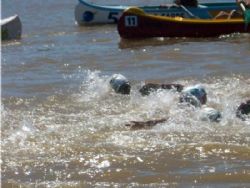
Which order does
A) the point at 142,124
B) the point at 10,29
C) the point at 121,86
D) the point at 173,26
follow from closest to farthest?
the point at 142,124
the point at 121,86
the point at 173,26
the point at 10,29

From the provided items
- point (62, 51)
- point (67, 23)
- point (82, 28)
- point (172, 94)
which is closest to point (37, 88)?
point (172, 94)

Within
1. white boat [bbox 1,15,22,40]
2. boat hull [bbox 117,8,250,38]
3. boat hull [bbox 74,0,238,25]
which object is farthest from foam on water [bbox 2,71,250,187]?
boat hull [bbox 74,0,238,25]

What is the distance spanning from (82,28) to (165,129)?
37.9 feet

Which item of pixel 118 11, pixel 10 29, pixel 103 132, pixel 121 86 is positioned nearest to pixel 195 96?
pixel 121 86

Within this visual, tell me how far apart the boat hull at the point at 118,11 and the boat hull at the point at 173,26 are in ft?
5.60

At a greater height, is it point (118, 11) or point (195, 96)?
point (195, 96)

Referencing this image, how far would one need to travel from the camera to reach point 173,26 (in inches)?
621

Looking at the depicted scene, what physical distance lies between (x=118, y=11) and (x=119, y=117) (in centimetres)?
1109

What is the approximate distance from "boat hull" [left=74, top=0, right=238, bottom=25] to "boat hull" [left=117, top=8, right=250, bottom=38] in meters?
1.71

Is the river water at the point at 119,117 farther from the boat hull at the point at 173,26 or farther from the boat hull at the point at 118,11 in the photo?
the boat hull at the point at 118,11

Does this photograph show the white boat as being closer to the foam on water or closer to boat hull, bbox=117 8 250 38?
boat hull, bbox=117 8 250 38

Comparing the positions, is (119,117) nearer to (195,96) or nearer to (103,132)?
(103,132)

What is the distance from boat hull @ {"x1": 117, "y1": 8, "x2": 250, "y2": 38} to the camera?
1571 cm

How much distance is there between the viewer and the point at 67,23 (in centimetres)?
2047
